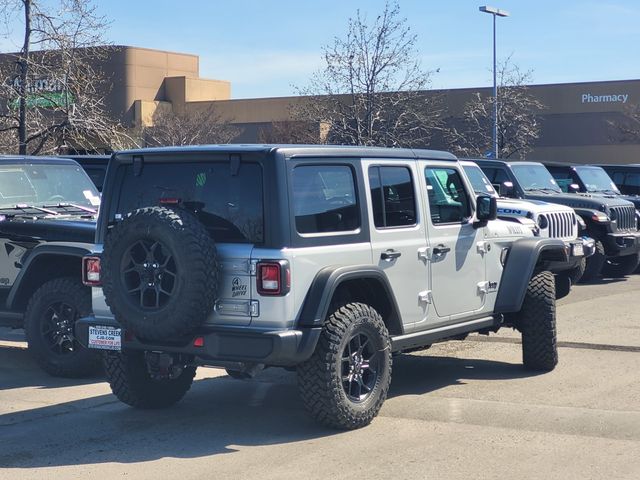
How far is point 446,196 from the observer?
8.22 meters

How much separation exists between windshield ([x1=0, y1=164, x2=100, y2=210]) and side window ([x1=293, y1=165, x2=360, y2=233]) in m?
4.64

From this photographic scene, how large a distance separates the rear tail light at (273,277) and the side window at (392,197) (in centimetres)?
114

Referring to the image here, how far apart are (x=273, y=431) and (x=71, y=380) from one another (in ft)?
9.32

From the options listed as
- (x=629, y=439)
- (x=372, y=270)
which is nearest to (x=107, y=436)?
(x=372, y=270)

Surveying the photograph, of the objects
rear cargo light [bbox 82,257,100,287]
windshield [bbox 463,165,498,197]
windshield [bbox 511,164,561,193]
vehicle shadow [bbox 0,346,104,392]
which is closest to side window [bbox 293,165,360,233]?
rear cargo light [bbox 82,257,100,287]

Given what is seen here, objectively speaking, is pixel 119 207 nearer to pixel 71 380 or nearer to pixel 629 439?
pixel 71 380

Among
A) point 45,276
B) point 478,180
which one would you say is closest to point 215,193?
point 45,276

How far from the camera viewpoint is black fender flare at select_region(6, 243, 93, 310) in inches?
351

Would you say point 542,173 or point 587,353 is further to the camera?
point 542,173

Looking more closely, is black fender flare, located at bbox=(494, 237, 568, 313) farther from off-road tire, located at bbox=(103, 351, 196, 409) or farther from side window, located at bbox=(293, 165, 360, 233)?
off-road tire, located at bbox=(103, 351, 196, 409)

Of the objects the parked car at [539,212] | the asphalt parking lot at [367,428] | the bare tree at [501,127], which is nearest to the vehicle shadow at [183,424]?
the asphalt parking lot at [367,428]

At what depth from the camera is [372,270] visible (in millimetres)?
6953

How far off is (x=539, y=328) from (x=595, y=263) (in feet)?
28.1

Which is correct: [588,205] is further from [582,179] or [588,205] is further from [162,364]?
[162,364]
